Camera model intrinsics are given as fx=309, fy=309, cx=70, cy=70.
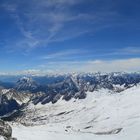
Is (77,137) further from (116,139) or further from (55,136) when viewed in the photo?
(116,139)

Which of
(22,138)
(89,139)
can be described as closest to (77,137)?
(89,139)

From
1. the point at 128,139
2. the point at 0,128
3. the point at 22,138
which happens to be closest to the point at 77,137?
the point at 128,139

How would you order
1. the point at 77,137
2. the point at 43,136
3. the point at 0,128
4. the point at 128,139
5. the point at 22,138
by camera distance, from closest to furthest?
the point at 0,128 → the point at 22,138 → the point at 128,139 → the point at 43,136 → the point at 77,137

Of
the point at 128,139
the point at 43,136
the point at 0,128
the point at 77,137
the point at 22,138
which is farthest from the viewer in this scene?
the point at 77,137

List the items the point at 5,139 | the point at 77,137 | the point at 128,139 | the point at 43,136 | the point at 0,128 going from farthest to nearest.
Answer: the point at 77,137 → the point at 43,136 → the point at 128,139 → the point at 0,128 → the point at 5,139

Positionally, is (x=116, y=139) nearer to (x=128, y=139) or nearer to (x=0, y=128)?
(x=128, y=139)

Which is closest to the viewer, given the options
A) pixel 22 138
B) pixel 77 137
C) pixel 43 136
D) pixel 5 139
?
pixel 5 139

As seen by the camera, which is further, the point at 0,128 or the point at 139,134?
the point at 139,134

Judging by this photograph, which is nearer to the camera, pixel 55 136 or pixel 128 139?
pixel 128 139

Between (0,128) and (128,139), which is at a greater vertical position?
(0,128)
